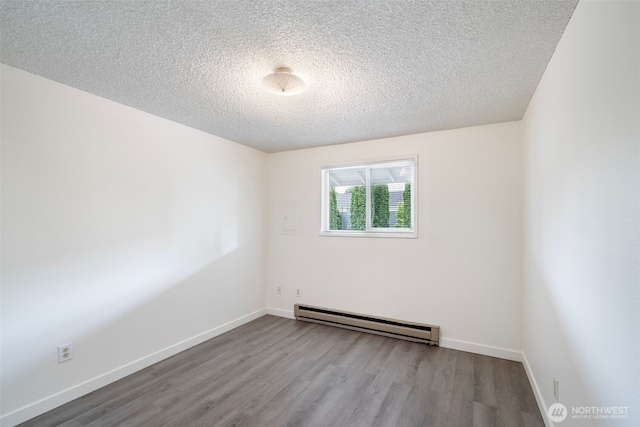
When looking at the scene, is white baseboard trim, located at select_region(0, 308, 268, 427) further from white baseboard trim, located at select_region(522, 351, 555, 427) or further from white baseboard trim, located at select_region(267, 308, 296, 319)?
white baseboard trim, located at select_region(522, 351, 555, 427)

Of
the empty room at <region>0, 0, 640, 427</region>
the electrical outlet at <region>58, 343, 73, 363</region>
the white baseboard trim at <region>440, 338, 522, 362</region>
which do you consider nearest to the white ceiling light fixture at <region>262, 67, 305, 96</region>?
the empty room at <region>0, 0, 640, 427</region>

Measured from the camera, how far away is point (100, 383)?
2381 mm

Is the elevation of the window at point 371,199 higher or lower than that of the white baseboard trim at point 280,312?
higher

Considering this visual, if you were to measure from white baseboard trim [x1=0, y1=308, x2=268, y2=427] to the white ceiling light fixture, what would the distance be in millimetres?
2689

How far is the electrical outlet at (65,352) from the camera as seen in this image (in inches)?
85.4

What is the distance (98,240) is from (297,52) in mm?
2190

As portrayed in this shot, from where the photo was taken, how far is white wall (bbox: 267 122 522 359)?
9.77ft

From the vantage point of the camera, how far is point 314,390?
2367mm

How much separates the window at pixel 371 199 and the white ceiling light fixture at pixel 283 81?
189 centimetres

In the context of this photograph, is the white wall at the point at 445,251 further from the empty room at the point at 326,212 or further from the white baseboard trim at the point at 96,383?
the white baseboard trim at the point at 96,383

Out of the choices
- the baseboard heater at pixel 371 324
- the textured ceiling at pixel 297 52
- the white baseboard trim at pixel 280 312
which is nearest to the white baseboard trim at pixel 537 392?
the baseboard heater at pixel 371 324

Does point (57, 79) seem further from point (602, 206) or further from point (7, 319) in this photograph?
point (602, 206)

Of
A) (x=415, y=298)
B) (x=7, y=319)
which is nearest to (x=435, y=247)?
(x=415, y=298)

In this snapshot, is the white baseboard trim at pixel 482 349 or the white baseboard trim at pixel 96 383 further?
the white baseboard trim at pixel 482 349
